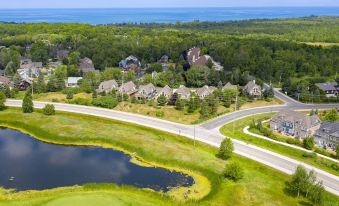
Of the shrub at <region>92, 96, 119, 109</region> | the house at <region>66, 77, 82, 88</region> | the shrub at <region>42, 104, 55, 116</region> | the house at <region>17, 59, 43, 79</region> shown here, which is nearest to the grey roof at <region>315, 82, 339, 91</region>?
the shrub at <region>92, 96, 119, 109</region>

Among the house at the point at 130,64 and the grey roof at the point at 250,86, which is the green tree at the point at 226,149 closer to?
the grey roof at the point at 250,86

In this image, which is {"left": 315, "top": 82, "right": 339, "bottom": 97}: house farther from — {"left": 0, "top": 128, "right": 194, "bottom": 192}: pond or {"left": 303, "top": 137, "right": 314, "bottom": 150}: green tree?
{"left": 0, "top": 128, "right": 194, "bottom": 192}: pond

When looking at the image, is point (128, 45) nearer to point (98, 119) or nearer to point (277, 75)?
point (277, 75)

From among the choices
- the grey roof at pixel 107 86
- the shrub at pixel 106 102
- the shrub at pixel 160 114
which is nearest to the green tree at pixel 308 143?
the shrub at pixel 160 114

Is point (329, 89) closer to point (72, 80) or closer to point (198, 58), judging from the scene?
point (198, 58)

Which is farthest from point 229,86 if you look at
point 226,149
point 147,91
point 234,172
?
point 234,172
